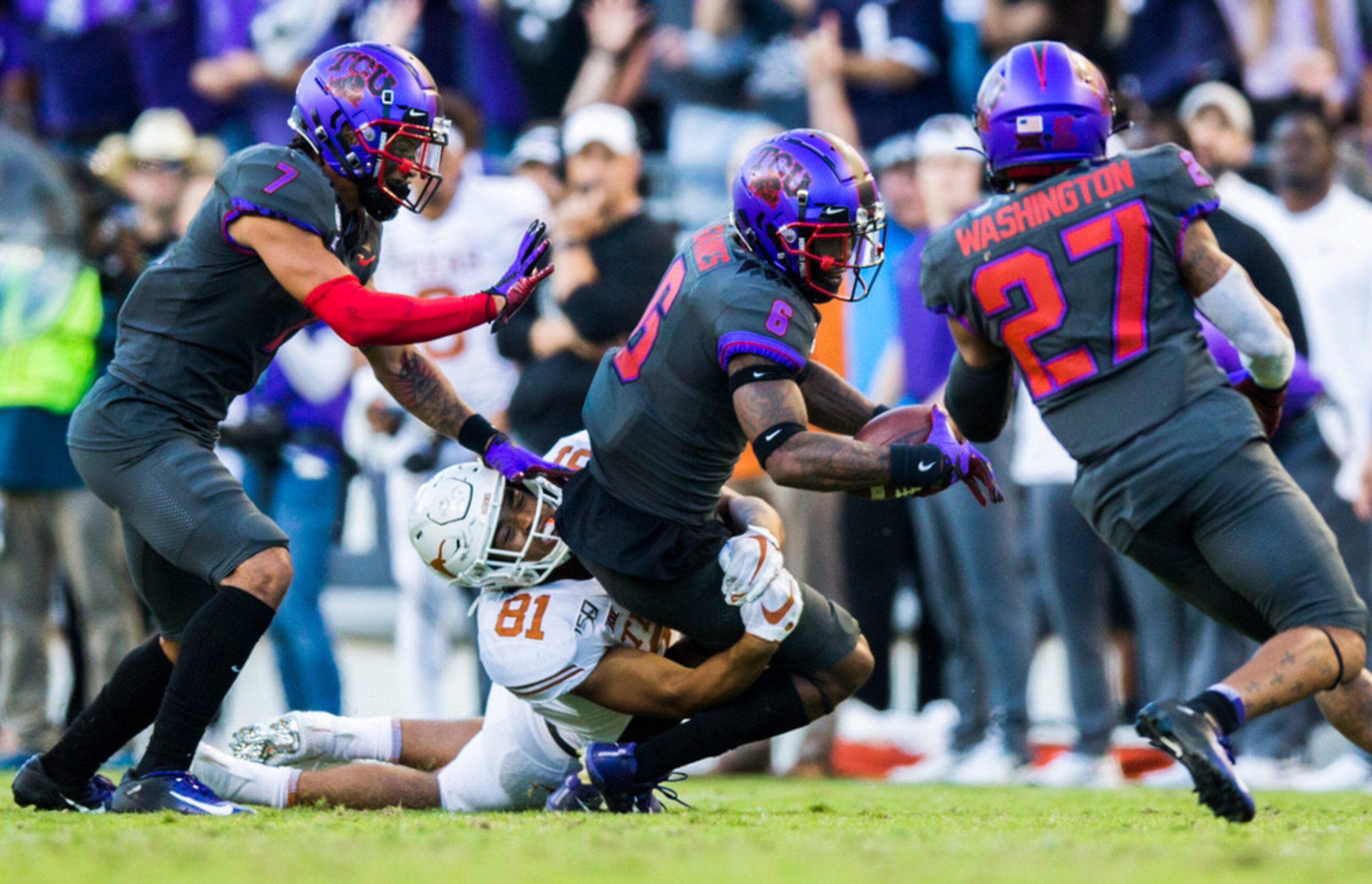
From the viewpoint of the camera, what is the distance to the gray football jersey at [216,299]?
15.5 ft

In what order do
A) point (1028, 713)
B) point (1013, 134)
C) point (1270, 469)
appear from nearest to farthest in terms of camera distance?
point (1270, 469), point (1013, 134), point (1028, 713)

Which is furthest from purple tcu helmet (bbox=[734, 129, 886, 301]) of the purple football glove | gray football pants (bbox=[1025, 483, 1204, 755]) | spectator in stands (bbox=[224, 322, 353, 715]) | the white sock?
spectator in stands (bbox=[224, 322, 353, 715])

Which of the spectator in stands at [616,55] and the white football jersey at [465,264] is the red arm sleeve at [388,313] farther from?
the spectator in stands at [616,55]

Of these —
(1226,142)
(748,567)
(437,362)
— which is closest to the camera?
(748,567)

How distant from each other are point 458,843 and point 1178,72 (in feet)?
19.8

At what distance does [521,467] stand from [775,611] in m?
0.87

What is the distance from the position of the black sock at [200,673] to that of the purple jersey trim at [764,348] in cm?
144

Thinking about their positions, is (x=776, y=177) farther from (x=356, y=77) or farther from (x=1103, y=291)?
(x=356, y=77)

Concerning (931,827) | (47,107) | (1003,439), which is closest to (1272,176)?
(1003,439)

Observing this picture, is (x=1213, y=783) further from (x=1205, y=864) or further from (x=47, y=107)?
(x=47, y=107)

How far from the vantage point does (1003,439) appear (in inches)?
296

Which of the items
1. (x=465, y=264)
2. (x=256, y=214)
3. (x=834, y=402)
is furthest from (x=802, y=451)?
(x=465, y=264)

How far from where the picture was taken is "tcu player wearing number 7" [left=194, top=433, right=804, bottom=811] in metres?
4.77

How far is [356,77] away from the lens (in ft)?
16.1
